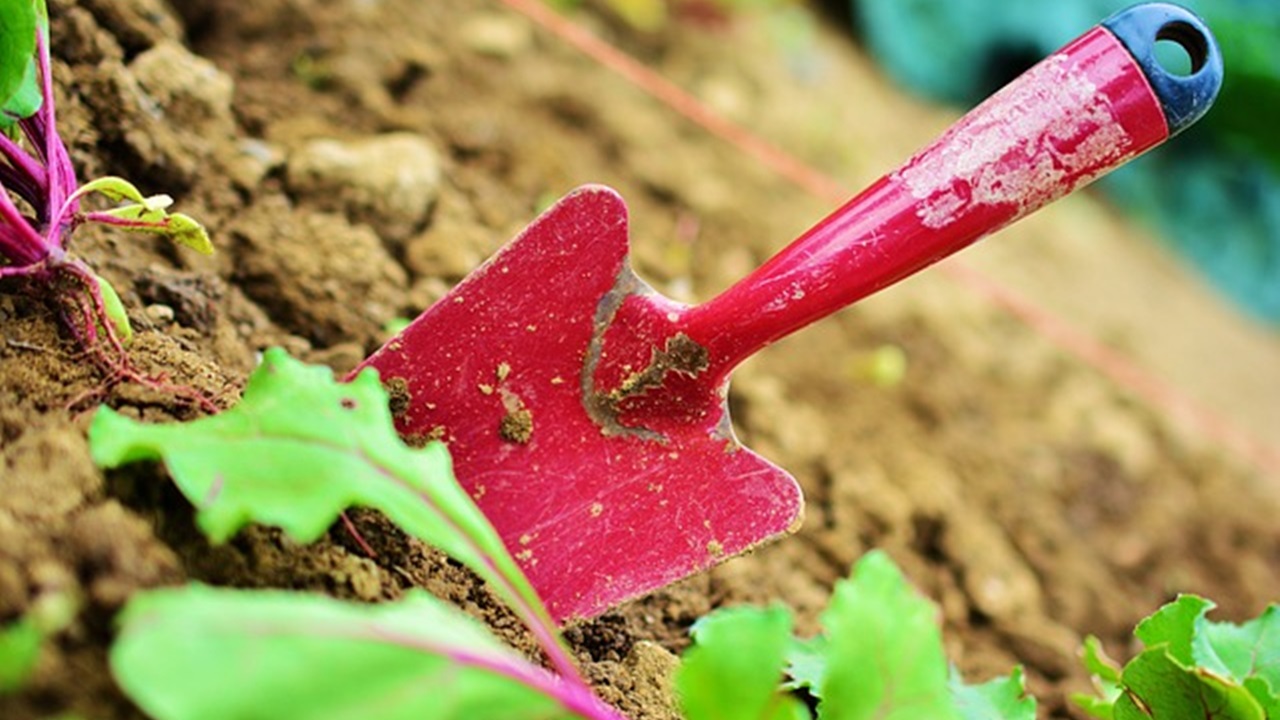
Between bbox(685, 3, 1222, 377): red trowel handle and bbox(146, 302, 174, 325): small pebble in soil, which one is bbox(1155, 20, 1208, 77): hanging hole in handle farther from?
bbox(146, 302, 174, 325): small pebble in soil

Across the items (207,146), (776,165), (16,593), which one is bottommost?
(776,165)

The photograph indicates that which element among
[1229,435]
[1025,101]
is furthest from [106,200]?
[1229,435]

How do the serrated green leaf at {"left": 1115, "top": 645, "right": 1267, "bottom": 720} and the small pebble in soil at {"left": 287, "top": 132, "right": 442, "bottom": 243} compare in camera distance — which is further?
the small pebble in soil at {"left": 287, "top": 132, "right": 442, "bottom": 243}

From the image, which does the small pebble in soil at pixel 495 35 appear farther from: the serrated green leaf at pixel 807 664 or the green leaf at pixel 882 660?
the green leaf at pixel 882 660

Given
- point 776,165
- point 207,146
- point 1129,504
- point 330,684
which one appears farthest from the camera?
point 776,165

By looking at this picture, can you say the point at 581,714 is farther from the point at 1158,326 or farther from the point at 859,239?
the point at 1158,326

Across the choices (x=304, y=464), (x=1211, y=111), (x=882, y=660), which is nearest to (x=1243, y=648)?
(x=882, y=660)

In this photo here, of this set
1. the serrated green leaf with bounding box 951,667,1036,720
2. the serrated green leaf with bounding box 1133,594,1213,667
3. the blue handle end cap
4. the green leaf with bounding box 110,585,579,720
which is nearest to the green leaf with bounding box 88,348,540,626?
the green leaf with bounding box 110,585,579,720

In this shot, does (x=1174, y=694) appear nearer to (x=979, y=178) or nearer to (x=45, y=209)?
(x=979, y=178)
